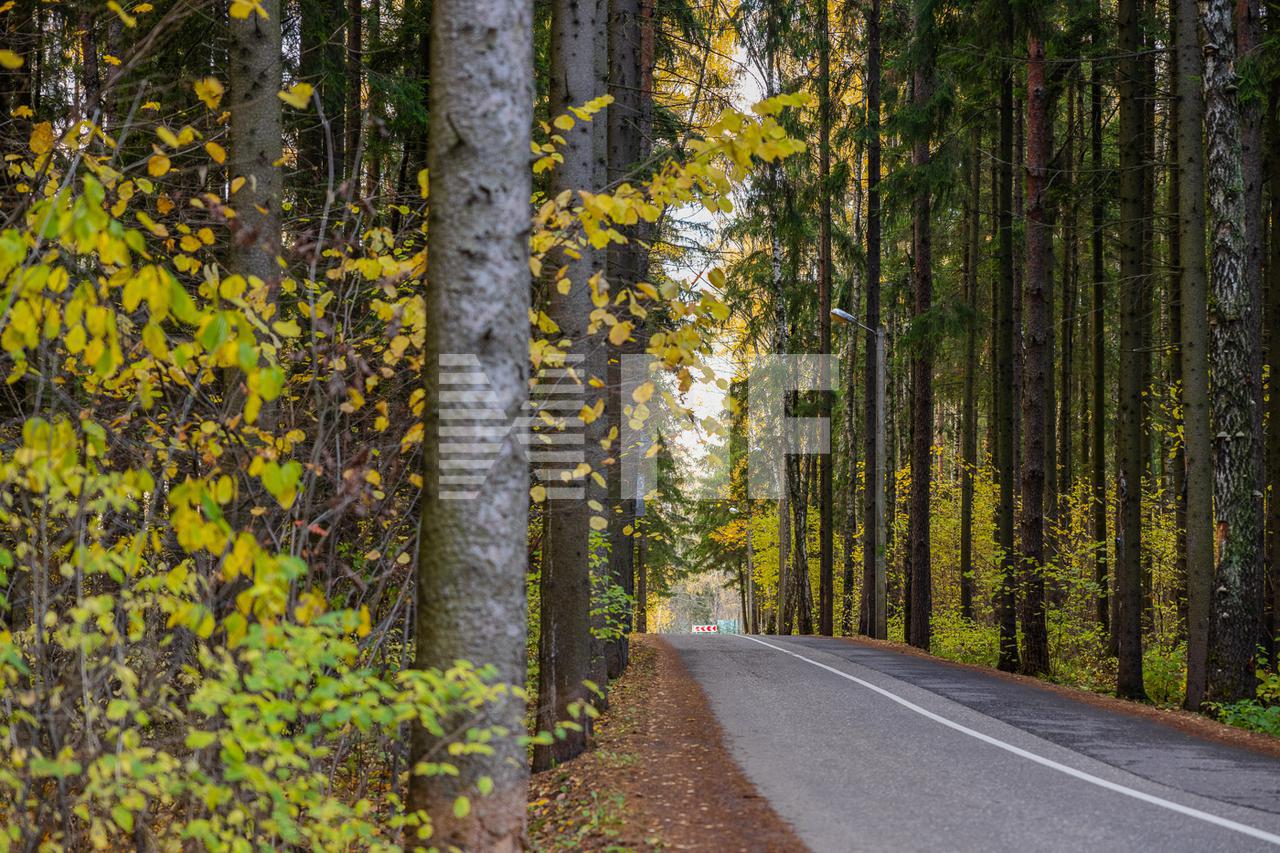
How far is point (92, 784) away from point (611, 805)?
14.1 ft

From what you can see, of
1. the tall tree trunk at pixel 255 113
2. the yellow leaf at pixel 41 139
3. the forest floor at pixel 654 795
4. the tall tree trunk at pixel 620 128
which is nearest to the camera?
the yellow leaf at pixel 41 139

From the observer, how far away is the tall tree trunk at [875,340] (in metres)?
23.5

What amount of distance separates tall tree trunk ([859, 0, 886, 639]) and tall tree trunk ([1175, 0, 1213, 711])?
10656 mm

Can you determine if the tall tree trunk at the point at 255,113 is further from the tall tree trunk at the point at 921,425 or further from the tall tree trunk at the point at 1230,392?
the tall tree trunk at the point at 921,425

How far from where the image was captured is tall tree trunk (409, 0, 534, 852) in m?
3.94

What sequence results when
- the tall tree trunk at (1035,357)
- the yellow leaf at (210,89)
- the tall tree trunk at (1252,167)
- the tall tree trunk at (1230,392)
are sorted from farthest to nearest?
the tall tree trunk at (1035,357), the tall tree trunk at (1252,167), the tall tree trunk at (1230,392), the yellow leaf at (210,89)

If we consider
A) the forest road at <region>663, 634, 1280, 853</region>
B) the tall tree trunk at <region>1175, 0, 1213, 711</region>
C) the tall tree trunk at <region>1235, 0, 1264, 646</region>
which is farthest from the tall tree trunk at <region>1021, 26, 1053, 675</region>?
the tall tree trunk at <region>1175, 0, 1213, 711</region>

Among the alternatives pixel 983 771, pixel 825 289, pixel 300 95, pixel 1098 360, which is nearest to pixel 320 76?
pixel 300 95

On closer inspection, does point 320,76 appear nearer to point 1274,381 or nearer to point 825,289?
point 1274,381

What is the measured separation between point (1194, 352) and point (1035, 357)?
3568mm

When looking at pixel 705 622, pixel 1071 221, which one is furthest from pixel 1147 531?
pixel 705 622

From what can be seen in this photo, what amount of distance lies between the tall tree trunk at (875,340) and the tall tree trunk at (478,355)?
20281 mm

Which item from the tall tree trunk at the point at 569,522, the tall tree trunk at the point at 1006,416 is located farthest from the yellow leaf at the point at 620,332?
the tall tree trunk at the point at 1006,416

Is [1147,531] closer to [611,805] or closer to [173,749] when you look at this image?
[611,805]
